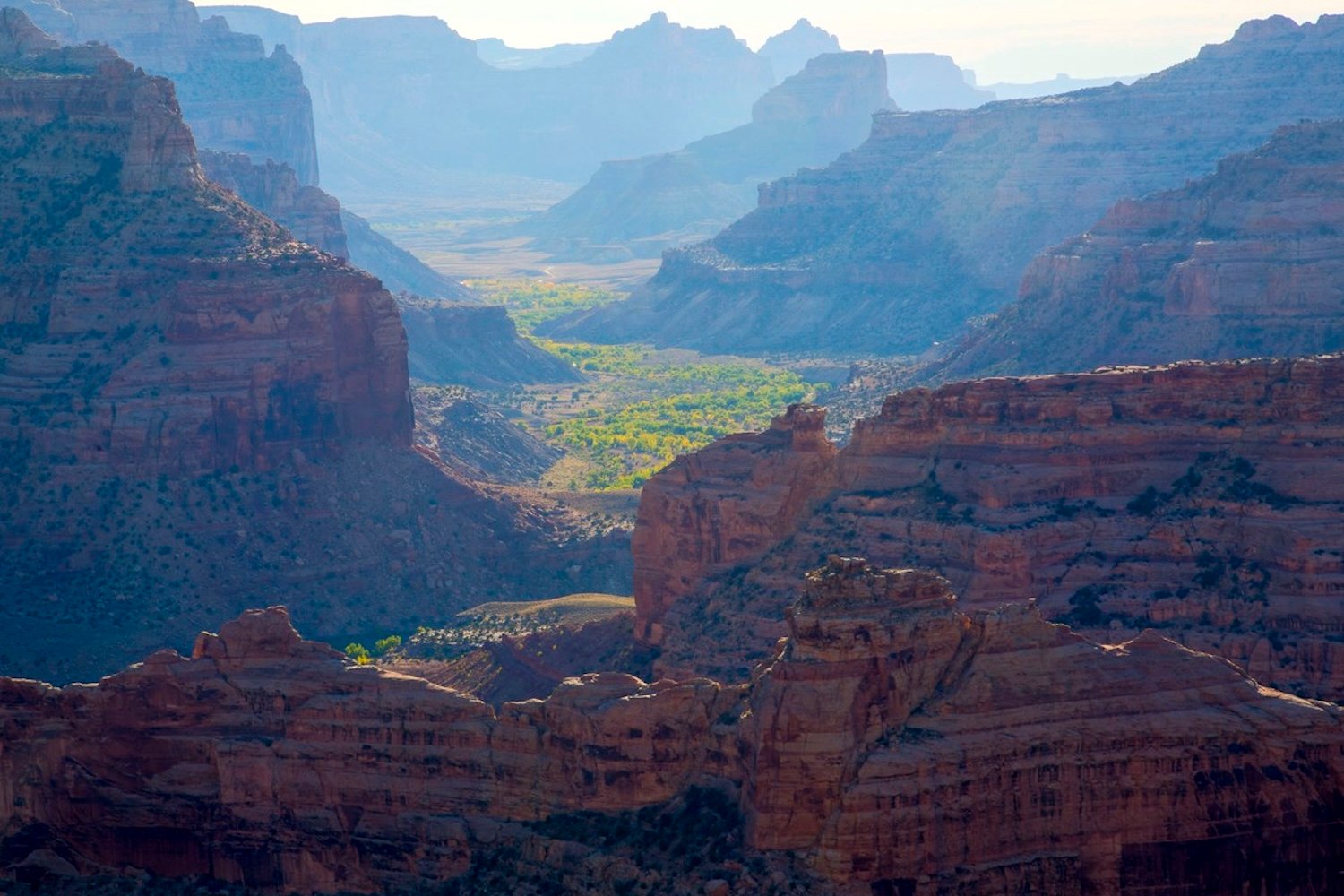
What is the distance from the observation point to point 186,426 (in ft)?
365

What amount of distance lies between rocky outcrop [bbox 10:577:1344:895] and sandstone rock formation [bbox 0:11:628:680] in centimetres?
3512

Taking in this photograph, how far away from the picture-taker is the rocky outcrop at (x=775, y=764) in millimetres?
57438

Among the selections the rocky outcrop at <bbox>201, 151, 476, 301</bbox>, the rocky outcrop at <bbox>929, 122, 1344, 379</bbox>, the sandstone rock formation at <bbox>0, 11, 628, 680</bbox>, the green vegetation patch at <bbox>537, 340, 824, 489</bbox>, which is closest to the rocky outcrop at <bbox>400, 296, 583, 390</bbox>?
the green vegetation patch at <bbox>537, 340, 824, 489</bbox>

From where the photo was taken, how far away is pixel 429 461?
12206 centimetres

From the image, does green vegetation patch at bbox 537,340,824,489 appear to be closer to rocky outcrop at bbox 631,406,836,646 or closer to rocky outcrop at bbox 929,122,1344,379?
rocky outcrop at bbox 929,122,1344,379

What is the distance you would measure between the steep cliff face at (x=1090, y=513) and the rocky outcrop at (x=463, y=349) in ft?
325

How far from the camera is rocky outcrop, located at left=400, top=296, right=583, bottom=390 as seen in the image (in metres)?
186

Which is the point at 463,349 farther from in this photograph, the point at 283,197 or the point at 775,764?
the point at 775,764

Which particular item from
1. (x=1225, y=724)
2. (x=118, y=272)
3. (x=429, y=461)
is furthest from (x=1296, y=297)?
(x=1225, y=724)

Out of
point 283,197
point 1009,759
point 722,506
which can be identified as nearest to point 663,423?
point 283,197

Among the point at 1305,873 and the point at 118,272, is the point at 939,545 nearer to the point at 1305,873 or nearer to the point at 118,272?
the point at 1305,873

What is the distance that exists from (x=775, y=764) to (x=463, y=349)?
447ft

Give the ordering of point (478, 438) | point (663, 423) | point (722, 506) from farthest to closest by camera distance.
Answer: point (663, 423) < point (478, 438) < point (722, 506)

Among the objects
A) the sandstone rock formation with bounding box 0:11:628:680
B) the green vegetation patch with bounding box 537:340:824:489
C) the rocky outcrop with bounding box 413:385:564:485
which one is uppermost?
the sandstone rock formation with bounding box 0:11:628:680
